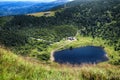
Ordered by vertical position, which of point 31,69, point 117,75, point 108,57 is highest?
point 31,69

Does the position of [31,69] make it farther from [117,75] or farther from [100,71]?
[117,75]

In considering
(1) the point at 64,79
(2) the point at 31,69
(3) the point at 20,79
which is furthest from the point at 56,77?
(3) the point at 20,79

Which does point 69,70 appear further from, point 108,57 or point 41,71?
point 108,57

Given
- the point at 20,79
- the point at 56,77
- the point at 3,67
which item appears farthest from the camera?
the point at 56,77

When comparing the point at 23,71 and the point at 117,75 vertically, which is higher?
the point at 23,71

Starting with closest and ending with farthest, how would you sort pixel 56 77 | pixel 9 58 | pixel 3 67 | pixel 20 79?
1. pixel 20 79
2. pixel 3 67
3. pixel 56 77
4. pixel 9 58

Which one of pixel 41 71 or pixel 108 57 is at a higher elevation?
pixel 41 71

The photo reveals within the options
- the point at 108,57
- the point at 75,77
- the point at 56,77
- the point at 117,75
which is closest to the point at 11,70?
the point at 56,77

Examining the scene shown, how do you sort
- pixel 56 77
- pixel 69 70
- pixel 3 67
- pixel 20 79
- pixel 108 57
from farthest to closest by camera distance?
pixel 108 57, pixel 69 70, pixel 56 77, pixel 3 67, pixel 20 79

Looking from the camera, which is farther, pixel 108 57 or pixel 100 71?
pixel 108 57
